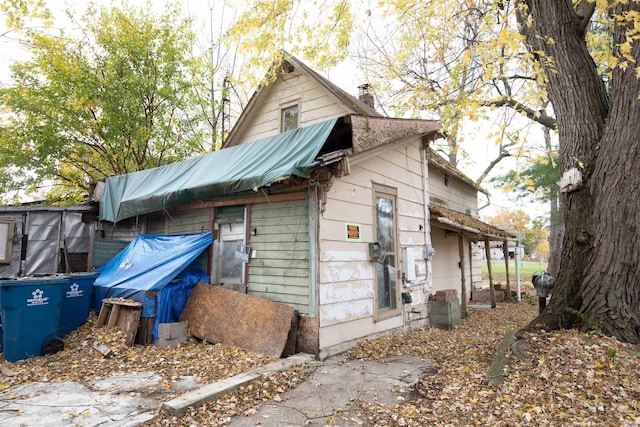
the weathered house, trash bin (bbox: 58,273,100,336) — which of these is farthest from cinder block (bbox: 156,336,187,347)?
trash bin (bbox: 58,273,100,336)

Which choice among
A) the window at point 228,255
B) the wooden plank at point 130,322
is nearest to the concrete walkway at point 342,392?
the window at point 228,255

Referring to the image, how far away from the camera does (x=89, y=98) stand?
10.9m

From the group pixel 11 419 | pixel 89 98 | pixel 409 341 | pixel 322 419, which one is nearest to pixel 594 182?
pixel 409 341

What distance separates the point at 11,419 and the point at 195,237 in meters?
3.95

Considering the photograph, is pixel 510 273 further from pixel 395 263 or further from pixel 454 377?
pixel 454 377

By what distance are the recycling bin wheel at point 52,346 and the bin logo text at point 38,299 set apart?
60 centimetres

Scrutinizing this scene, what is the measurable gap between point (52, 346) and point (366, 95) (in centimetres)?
1005

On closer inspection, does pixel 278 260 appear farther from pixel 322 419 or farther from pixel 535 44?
pixel 535 44

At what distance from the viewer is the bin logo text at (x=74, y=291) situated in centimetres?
650

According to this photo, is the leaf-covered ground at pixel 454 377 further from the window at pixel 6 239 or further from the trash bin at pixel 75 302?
the window at pixel 6 239

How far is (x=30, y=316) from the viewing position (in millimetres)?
5469

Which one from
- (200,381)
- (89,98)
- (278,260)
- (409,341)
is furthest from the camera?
(89,98)

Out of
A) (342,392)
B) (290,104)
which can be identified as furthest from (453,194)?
(342,392)

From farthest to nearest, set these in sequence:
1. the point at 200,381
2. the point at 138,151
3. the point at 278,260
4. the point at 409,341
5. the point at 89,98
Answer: the point at 138,151, the point at 89,98, the point at 409,341, the point at 278,260, the point at 200,381
